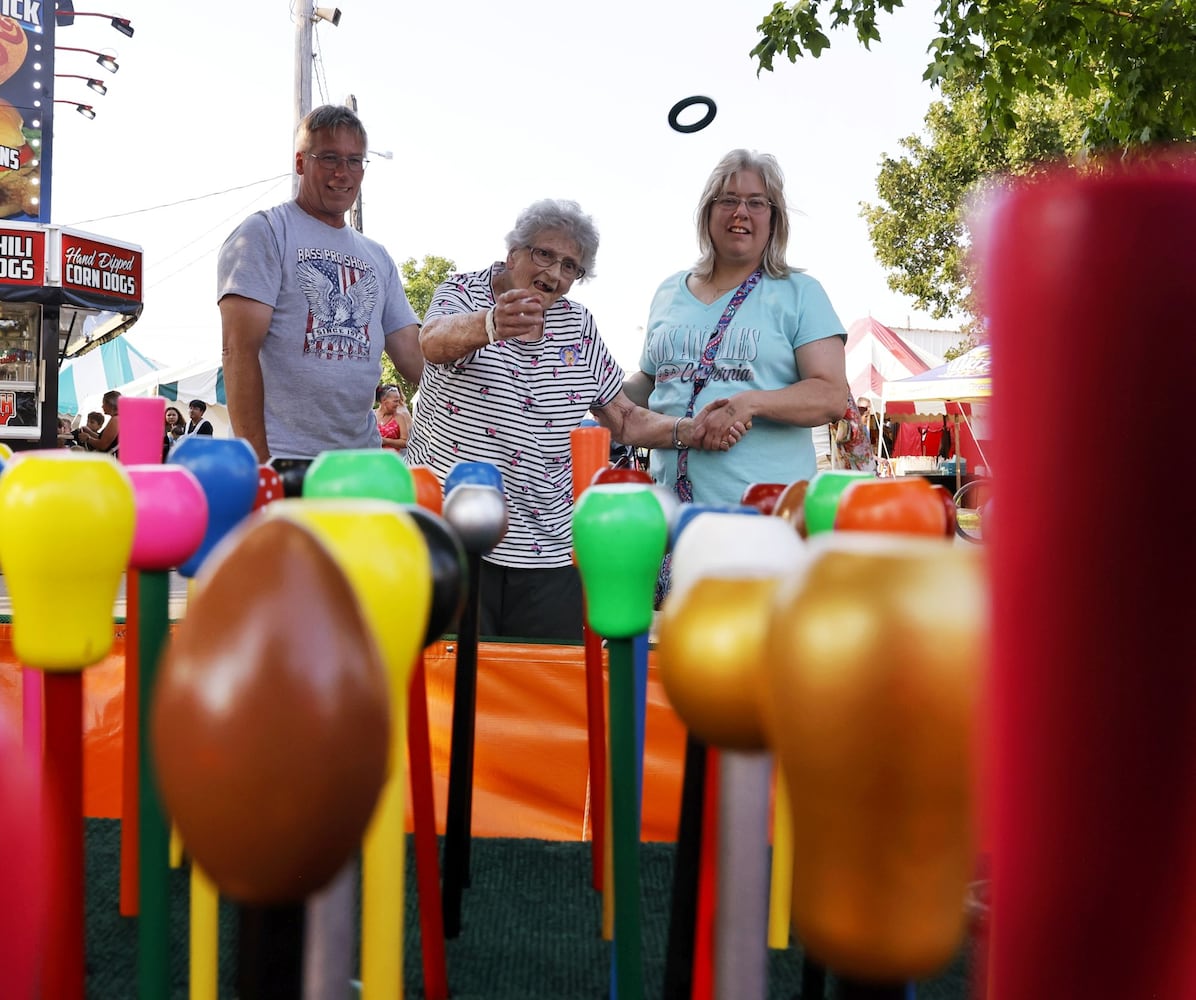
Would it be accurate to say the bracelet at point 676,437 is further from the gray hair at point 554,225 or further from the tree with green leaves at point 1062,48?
the tree with green leaves at point 1062,48

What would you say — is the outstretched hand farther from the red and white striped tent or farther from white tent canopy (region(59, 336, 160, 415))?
white tent canopy (region(59, 336, 160, 415))

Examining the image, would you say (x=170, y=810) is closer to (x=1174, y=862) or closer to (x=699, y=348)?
(x=1174, y=862)

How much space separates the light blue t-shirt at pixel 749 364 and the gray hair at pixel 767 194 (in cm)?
3

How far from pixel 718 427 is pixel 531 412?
286 millimetres

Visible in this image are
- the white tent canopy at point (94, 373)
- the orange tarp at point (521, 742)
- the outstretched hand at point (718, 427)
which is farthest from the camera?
the white tent canopy at point (94, 373)

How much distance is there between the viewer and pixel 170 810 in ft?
0.78

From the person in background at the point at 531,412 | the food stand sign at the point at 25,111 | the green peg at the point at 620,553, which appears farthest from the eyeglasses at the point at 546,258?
the food stand sign at the point at 25,111

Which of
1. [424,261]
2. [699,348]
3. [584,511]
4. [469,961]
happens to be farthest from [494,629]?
[424,261]

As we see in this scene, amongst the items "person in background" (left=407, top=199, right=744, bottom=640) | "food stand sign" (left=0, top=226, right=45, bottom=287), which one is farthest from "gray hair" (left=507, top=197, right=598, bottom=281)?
"food stand sign" (left=0, top=226, right=45, bottom=287)

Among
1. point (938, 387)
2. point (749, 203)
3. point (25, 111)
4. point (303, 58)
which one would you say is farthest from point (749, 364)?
→ point (938, 387)

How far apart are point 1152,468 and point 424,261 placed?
71.8ft

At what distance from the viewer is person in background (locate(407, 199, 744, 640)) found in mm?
1690

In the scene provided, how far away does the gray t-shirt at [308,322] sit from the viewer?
182 cm

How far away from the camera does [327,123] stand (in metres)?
1.90
